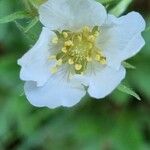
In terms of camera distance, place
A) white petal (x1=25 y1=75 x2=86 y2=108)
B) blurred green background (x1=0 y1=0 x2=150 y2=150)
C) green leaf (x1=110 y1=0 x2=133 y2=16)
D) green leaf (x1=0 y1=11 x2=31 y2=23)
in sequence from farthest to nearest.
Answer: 1. blurred green background (x1=0 y1=0 x2=150 y2=150)
2. green leaf (x1=110 y1=0 x2=133 y2=16)
3. white petal (x1=25 y1=75 x2=86 y2=108)
4. green leaf (x1=0 y1=11 x2=31 y2=23)

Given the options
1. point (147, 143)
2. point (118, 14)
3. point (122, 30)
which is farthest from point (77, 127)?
point (122, 30)

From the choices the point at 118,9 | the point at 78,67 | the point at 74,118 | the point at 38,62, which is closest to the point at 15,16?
the point at 38,62

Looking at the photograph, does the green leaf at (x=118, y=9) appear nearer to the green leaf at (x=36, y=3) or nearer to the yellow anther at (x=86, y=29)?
the yellow anther at (x=86, y=29)

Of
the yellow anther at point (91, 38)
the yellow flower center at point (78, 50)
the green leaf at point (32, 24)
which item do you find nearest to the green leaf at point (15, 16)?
the green leaf at point (32, 24)

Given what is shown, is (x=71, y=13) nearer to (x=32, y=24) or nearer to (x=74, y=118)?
(x=32, y=24)

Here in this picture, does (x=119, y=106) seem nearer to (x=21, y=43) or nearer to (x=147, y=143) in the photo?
(x=147, y=143)

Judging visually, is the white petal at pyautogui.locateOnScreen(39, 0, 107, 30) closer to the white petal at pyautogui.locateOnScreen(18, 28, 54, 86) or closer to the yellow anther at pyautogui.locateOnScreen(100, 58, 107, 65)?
the white petal at pyautogui.locateOnScreen(18, 28, 54, 86)

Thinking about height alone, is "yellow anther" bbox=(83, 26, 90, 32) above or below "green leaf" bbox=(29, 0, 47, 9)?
below

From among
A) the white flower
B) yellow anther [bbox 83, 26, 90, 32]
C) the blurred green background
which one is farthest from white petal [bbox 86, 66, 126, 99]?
the blurred green background
